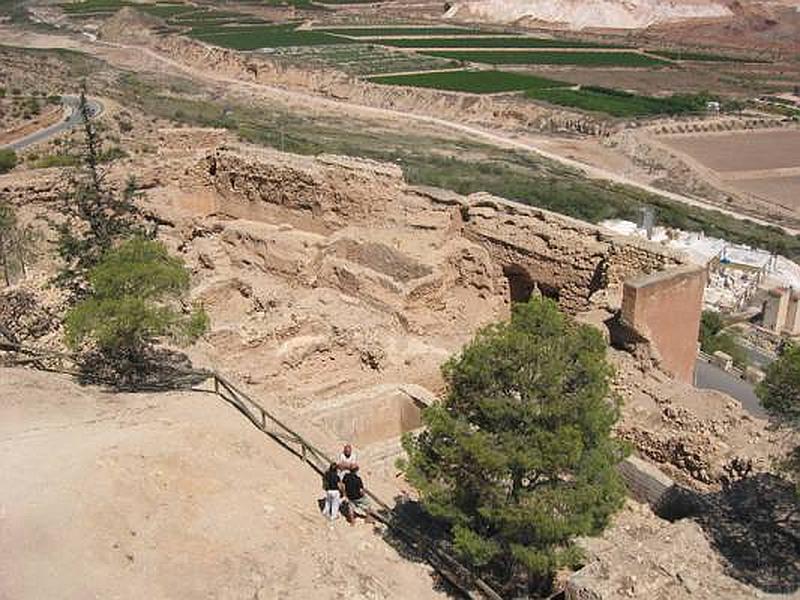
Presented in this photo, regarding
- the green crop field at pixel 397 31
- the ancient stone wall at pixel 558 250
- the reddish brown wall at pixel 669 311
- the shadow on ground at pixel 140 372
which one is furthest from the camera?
the green crop field at pixel 397 31

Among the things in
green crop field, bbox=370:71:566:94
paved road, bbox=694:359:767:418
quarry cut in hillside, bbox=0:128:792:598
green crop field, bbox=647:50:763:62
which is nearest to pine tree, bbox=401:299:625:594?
quarry cut in hillside, bbox=0:128:792:598

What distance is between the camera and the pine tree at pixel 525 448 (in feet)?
27.0

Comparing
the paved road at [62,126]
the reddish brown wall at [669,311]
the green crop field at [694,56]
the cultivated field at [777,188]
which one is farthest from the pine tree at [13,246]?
the green crop field at [694,56]

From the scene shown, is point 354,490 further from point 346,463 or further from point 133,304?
point 133,304

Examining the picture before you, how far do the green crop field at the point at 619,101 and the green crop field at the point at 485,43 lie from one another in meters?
24.0

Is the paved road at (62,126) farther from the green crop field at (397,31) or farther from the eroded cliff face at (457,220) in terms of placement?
the green crop field at (397,31)

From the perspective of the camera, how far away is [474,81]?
3162 inches

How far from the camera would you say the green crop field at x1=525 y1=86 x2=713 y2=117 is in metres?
72.8

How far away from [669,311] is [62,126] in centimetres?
3165

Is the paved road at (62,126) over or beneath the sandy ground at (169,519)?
beneath

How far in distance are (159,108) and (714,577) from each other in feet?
149

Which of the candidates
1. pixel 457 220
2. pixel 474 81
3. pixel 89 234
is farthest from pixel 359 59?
pixel 89 234

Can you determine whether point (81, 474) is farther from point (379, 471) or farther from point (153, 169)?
point (153, 169)

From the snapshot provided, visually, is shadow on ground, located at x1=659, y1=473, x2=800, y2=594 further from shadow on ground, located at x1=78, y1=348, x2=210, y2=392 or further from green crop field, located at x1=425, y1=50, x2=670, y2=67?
green crop field, located at x1=425, y1=50, x2=670, y2=67
